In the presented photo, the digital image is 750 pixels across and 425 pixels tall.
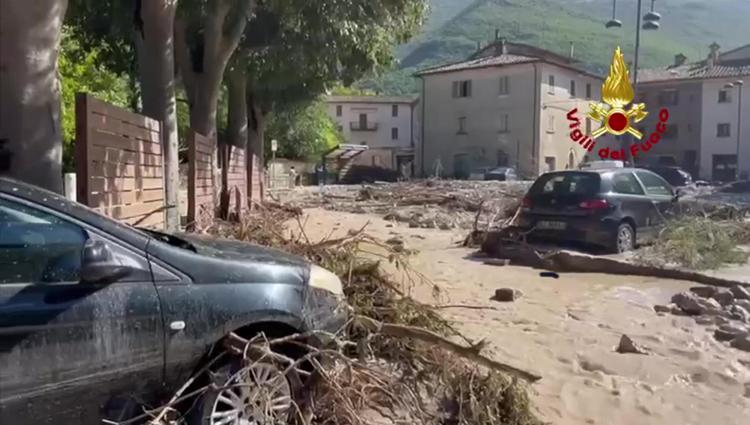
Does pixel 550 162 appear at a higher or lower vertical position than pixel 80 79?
lower

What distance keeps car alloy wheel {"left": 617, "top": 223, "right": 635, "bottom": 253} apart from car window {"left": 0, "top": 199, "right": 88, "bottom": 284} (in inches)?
405

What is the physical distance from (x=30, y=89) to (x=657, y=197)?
11.0 metres

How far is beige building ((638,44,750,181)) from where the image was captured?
57312mm

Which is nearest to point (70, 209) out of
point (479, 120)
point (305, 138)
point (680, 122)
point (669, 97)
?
point (479, 120)

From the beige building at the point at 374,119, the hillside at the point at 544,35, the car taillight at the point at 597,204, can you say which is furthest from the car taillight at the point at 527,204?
the hillside at the point at 544,35

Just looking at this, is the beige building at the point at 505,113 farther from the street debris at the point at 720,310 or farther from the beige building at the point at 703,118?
the street debris at the point at 720,310

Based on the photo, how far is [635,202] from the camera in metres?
12.9

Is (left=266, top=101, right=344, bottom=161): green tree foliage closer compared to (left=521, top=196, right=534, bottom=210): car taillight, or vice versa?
(left=521, top=196, right=534, bottom=210): car taillight

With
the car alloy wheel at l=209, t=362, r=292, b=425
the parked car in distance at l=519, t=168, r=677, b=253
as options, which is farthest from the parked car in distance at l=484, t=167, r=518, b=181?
the car alloy wheel at l=209, t=362, r=292, b=425

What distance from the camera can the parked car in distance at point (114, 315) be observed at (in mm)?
3459

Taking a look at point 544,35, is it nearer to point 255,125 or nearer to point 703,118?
point 703,118

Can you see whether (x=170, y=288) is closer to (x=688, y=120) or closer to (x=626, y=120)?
(x=626, y=120)

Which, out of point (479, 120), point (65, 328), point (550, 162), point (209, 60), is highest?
point (479, 120)

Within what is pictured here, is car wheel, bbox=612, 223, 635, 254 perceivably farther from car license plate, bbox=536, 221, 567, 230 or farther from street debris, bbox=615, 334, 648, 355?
street debris, bbox=615, 334, 648, 355
